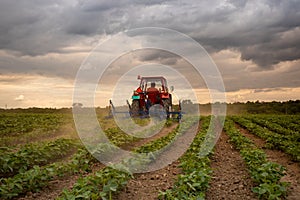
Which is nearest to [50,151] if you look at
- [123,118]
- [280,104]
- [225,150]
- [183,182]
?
[183,182]

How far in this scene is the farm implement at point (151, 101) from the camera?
1768cm

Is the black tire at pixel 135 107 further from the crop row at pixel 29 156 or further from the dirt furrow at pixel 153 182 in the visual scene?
the dirt furrow at pixel 153 182

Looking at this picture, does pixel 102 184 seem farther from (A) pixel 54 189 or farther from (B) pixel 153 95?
(B) pixel 153 95

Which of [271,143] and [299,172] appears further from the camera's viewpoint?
[271,143]

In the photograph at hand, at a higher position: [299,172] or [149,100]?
[149,100]

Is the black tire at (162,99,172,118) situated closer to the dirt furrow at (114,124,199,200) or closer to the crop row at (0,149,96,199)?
the dirt furrow at (114,124,199,200)

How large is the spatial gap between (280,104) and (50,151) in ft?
106

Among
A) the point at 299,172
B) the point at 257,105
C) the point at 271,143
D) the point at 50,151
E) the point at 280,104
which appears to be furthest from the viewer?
the point at 257,105

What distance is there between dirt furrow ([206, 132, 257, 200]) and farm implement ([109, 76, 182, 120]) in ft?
24.9

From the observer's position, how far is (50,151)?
8852mm

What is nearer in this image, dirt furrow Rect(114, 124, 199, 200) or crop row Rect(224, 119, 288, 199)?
crop row Rect(224, 119, 288, 199)

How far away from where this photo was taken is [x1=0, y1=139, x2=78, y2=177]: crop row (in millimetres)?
7055

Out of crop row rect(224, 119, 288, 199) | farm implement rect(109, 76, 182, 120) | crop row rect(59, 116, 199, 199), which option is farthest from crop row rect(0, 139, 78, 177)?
farm implement rect(109, 76, 182, 120)

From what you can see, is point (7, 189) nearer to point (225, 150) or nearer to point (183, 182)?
point (183, 182)
